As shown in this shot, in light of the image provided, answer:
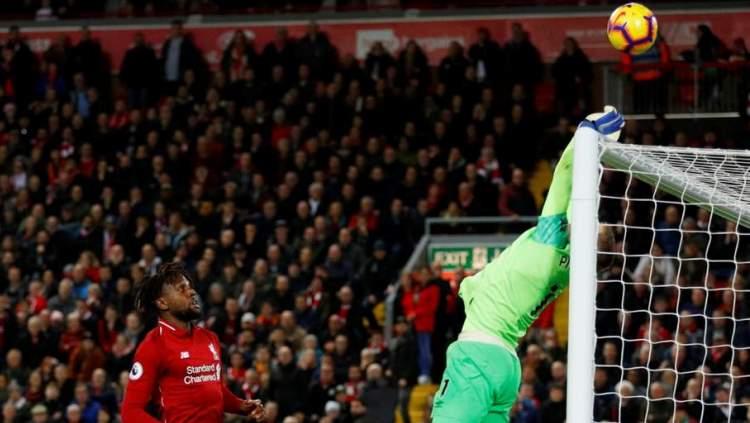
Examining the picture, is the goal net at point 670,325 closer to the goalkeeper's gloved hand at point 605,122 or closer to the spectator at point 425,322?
the spectator at point 425,322

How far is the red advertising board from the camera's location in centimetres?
2022

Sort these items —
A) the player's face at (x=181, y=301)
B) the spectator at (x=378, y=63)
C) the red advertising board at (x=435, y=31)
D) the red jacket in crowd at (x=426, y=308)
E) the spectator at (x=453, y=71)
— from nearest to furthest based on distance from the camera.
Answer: the player's face at (x=181, y=301), the red jacket in crowd at (x=426, y=308), the spectator at (x=453, y=71), the spectator at (x=378, y=63), the red advertising board at (x=435, y=31)

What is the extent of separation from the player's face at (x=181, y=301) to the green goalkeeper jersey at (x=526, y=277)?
55.2 inches

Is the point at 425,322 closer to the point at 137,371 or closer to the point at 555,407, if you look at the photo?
the point at 555,407

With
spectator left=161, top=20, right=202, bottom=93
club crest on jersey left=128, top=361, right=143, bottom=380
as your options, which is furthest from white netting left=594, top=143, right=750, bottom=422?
spectator left=161, top=20, right=202, bottom=93

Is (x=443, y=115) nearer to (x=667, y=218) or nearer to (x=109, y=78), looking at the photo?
(x=667, y=218)

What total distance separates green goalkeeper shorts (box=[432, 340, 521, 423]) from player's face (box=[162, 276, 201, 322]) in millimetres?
1365

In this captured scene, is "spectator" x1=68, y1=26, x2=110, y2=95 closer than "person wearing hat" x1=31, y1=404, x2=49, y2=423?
No

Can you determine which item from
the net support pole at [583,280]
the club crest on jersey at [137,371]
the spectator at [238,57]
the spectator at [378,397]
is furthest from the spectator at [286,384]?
the net support pole at [583,280]

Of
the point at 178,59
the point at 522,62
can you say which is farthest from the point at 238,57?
the point at 522,62

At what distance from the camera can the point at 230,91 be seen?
20.7 metres

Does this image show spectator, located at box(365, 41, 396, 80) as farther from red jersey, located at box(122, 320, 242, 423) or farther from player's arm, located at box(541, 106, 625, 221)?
player's arm, located at box(541, 106, 625, 221)

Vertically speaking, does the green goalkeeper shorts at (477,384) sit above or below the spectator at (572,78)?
above

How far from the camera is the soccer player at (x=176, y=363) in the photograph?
677cm
